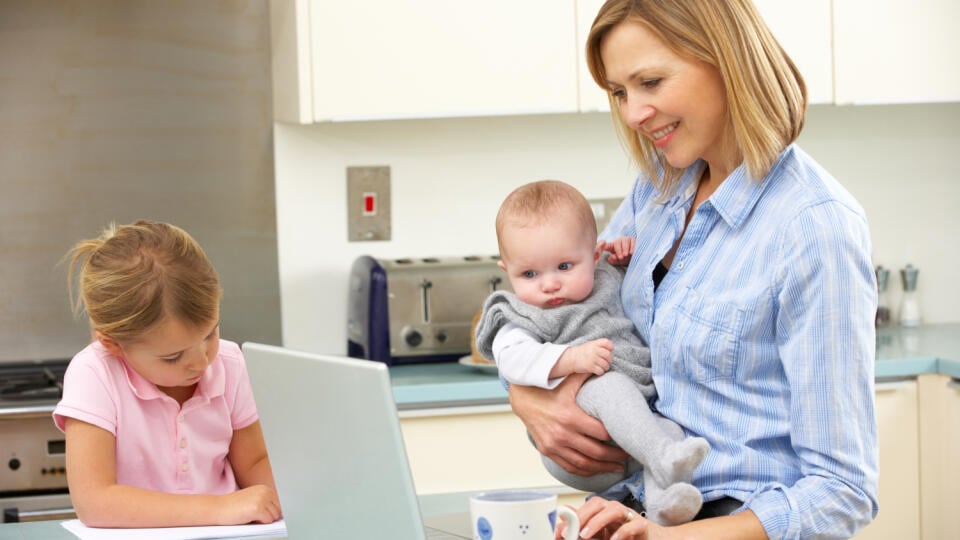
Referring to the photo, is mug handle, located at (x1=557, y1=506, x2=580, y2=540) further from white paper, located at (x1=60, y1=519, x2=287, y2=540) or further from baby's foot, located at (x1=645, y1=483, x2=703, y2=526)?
white paper, located at (x1=60, y1=519, x2=287, y2=540)

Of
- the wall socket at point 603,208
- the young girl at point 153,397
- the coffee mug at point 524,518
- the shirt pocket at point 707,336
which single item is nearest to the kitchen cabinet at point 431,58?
the wall socket at point 603,208

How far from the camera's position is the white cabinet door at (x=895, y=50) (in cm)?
318

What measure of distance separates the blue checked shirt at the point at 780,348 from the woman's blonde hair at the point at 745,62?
0.05 m

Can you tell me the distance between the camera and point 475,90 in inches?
121

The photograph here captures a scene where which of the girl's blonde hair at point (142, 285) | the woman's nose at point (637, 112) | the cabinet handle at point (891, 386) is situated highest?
the woman's nose at point (637, 112)

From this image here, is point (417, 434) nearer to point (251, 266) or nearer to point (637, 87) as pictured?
point (251, 266)

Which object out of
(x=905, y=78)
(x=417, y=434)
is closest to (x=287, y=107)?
(x=417, y=434)

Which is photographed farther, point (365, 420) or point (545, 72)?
point (545, 72)

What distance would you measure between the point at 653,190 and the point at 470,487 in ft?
4.56

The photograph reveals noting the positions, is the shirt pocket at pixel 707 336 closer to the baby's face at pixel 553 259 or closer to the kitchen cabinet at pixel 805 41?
the baby's face at pixel 553 259

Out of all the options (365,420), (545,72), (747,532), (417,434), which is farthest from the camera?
(545,72)

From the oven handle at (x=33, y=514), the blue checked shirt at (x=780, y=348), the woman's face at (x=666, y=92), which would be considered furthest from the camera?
the oven handle at (x=33, y=514)

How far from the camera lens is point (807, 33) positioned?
10.4ft

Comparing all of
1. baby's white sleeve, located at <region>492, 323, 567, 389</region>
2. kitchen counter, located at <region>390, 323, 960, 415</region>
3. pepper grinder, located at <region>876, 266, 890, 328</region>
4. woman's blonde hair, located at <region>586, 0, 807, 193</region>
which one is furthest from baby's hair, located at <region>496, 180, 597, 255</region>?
pepper grinder, located at <region>876, 266, 890, 328</region>
